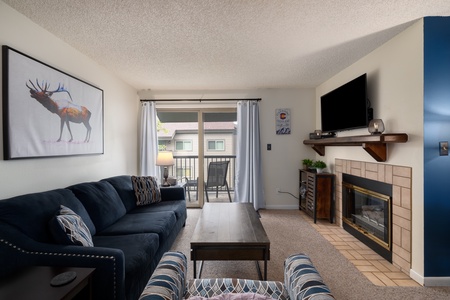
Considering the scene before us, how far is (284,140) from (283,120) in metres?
0.39

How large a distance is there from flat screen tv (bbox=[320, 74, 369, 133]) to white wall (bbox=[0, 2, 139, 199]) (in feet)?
11.1

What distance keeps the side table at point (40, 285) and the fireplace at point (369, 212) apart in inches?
110

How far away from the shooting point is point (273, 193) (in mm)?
4387

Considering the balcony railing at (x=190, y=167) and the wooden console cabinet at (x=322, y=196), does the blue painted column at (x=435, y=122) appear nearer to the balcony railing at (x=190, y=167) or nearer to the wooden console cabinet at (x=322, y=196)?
the wooden console cabinet at (x=322, y=196)

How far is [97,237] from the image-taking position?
2.01m

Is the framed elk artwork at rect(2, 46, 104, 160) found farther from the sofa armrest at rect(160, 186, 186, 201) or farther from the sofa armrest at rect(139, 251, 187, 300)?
the sofa armrest at rect(139, 251, 187, 300)

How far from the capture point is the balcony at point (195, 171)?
468 centimetres

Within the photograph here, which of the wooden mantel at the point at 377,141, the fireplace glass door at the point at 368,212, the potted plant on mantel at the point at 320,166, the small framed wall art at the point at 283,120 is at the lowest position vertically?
the fireplace glass door at the point at 368,212

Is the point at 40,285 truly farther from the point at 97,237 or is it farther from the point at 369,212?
the point at 369,212

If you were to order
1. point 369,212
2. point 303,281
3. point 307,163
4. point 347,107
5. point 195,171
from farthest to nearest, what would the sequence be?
point 195,171 < point 307,163 < point 347,107 < point 369,212 < point 303,281

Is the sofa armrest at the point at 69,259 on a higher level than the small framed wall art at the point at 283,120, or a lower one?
lower

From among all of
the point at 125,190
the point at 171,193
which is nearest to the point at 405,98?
the point at 171,193

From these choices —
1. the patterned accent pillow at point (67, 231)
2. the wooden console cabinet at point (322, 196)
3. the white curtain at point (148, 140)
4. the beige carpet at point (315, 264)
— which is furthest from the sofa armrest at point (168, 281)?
the white curtain at point (148, 140)

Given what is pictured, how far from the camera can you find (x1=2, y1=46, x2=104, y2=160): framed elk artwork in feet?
5.75
